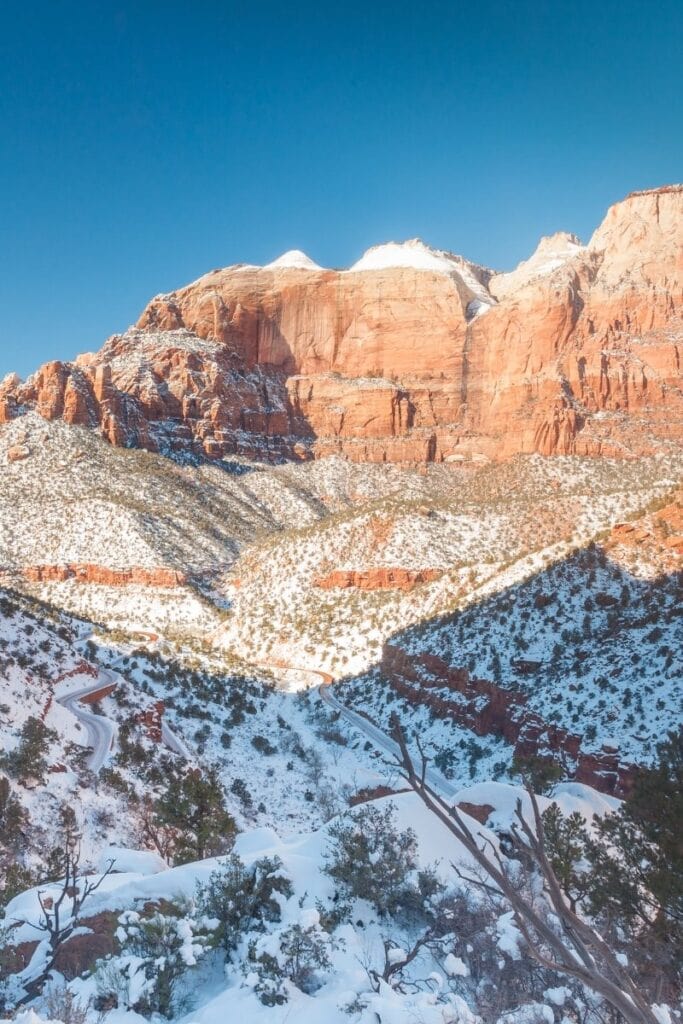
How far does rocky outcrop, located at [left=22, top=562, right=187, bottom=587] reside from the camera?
4853cm

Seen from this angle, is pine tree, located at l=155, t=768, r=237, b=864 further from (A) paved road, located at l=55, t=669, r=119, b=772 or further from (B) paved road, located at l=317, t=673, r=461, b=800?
(B) paved road, located at l=317, t=673, r=461, b=800

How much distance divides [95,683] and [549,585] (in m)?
21.6

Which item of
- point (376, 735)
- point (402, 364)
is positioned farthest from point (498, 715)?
point (402, 364)

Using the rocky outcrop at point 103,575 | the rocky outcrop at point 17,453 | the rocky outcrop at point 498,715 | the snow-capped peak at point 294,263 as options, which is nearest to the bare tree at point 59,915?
the rocky outcrop at point 498,715

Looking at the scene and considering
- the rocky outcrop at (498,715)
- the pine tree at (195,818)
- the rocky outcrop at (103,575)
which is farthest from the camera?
the rocky outcrop at (103,575)

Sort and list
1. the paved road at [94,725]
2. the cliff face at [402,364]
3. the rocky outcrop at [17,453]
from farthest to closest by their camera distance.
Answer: the cliff face at [402,364] < the rocky outcrop at [17,453] < the paved road at [94,725]

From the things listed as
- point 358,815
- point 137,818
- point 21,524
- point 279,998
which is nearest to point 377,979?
point 279,998

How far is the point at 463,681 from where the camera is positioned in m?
26.3

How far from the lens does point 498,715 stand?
77.1ft

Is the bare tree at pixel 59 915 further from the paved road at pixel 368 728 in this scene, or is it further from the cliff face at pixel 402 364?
the cliff face at pixel 402 364

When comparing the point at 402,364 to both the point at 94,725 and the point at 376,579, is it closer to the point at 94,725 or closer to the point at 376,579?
the point at 376,579

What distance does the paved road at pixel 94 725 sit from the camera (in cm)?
1897

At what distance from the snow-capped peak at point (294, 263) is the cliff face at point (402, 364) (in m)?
0.52

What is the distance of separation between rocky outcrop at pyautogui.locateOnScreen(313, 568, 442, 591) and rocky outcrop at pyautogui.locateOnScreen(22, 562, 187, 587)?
1284 cm
